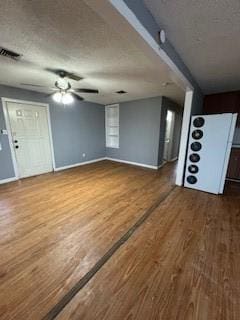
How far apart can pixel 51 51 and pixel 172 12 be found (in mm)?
1479

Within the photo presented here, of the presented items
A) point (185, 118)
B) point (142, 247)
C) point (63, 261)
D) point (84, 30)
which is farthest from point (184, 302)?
point (185, 118)

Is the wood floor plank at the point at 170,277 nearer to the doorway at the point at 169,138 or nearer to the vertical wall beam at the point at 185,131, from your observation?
the vertical wall beam at the point at 185,131

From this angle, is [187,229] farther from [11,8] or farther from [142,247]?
[11,8]

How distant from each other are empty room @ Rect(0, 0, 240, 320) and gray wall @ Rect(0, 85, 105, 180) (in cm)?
5

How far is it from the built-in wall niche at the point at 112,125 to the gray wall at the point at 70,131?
0.60 ft

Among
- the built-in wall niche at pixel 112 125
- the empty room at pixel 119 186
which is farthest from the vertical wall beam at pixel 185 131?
the built-in wall niche at pixel 112 125

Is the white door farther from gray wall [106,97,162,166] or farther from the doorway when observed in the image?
the doorway

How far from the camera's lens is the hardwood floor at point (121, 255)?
3.91 feet

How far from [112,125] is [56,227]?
453 cm

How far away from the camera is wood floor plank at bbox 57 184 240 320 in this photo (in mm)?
1157

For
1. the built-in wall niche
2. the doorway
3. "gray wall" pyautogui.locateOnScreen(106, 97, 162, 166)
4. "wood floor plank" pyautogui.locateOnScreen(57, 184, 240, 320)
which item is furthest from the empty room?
the built-in wall niche

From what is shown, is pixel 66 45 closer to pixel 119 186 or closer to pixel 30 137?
pixel 119 186

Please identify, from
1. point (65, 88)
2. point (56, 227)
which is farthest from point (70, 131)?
point (56, 227)

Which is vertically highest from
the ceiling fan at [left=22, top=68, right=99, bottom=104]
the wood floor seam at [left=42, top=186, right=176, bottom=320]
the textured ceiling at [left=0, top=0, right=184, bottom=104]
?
the textured ceiling at [left=0, top=0, right=184, bottom=104]
